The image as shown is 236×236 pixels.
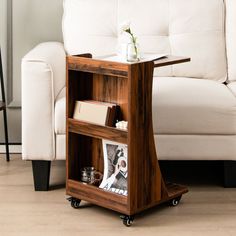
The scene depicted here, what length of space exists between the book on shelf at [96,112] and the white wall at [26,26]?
1066 mm

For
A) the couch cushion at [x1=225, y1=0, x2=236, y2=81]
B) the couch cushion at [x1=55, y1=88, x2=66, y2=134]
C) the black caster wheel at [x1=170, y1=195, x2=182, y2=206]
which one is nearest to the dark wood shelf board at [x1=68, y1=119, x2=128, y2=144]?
the couch cushion at [x1=55, y1=88, x2=66, y2=134]

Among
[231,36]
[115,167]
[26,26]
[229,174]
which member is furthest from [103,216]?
[26,26]

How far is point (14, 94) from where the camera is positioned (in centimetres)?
382

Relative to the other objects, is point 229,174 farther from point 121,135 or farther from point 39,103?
point 39,103

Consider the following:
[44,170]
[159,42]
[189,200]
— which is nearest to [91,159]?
[44,170]

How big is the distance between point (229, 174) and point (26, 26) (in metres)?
1.44

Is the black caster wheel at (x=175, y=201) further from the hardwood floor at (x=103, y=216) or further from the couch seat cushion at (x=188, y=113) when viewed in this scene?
the couch seat cushion at (x=188, y=113)

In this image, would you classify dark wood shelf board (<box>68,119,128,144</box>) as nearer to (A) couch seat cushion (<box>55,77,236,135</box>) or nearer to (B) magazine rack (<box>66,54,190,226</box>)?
(B) magazine rack (<box>66,54,190,226</box>)

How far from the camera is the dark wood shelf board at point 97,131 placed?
264cm

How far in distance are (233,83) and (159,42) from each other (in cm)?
44

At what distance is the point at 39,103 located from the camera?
3004mm

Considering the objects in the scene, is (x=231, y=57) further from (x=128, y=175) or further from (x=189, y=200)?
(x=128, y=175)

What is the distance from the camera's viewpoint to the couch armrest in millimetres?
2984

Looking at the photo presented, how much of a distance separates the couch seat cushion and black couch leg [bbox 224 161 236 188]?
0.18 metres
